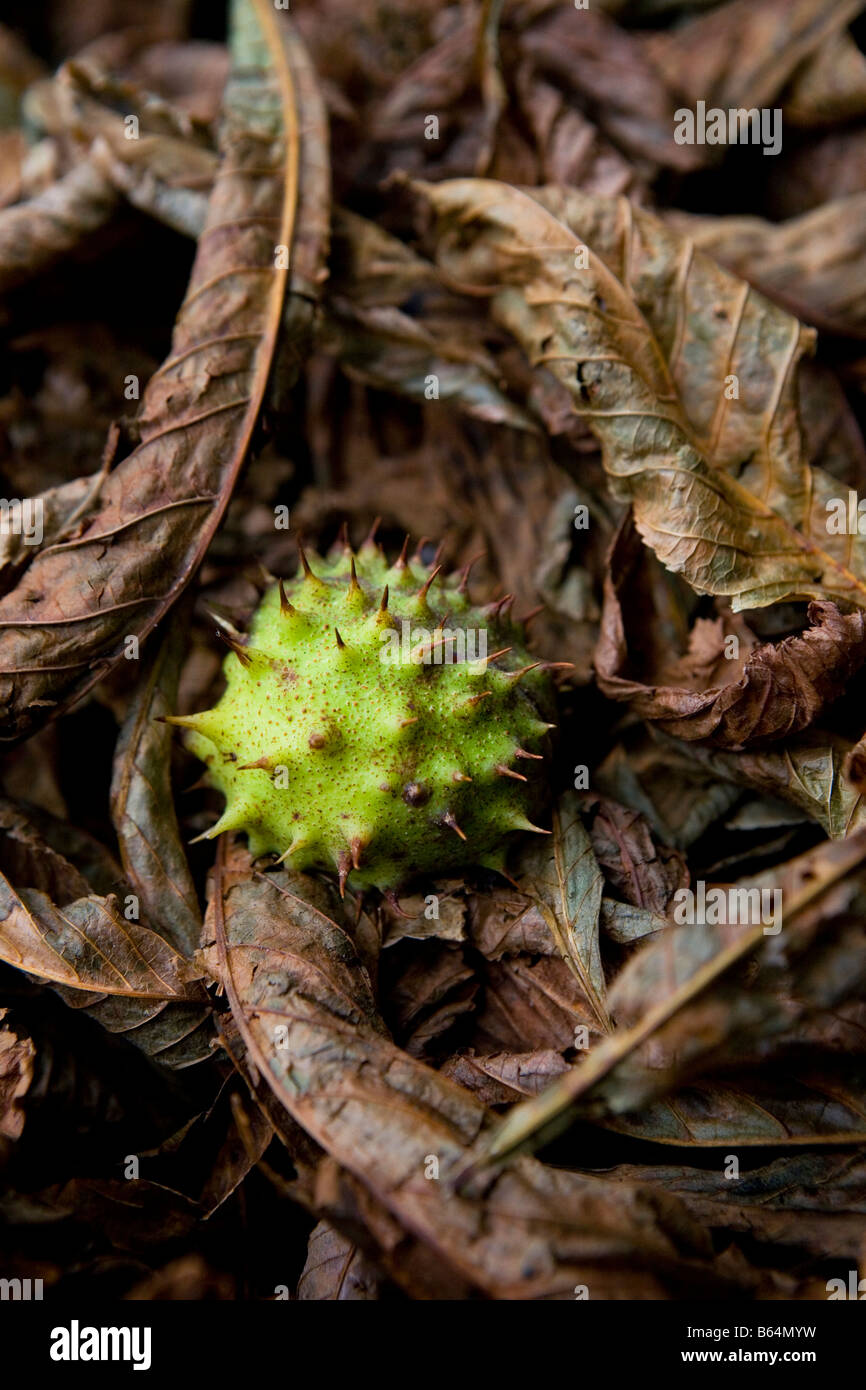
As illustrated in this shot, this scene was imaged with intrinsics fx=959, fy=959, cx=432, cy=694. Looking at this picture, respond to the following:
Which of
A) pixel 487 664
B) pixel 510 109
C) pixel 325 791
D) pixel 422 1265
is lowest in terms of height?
pixel 422 1265

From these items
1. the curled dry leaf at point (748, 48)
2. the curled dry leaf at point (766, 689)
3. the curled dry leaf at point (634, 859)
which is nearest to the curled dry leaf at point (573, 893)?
the curled dry leaf at point (634, 859)

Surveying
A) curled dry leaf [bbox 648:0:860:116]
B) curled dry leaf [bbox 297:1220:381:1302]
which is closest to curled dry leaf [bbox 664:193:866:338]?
curled dry leaf [bbox 648:0:860:116]

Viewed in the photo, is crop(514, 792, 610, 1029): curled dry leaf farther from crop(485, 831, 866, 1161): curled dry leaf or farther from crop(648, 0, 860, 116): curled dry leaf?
crop(648, 0, 860, 116): curled dry leaf

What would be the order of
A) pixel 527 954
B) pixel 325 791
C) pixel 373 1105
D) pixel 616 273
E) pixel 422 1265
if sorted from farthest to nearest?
pixel 616 273
pixel 527 954
pixel 325 791
pixel 373 1105
pixel 422 1265

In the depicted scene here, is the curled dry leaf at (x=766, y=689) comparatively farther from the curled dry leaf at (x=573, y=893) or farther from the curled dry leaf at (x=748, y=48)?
the curled dry leaf at (x=748, y=48)

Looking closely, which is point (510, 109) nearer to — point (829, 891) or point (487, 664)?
point (487, 664)

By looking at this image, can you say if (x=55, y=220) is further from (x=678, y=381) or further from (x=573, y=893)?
(x=573, y=893)

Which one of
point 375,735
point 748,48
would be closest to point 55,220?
point 375,735
